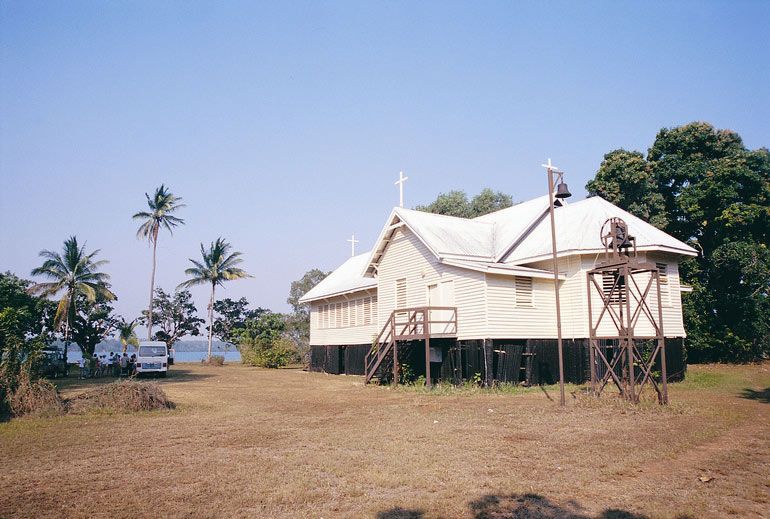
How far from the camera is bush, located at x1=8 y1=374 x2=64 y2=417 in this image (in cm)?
1495

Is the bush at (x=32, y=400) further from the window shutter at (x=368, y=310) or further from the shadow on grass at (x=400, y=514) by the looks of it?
the window shutter at (x=368, y=310)

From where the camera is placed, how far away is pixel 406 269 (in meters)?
26.6

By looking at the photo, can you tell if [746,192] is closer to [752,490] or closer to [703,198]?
[703,198]

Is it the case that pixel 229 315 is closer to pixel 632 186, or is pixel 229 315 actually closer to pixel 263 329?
pixel 263 329

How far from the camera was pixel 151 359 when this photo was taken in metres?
30.8

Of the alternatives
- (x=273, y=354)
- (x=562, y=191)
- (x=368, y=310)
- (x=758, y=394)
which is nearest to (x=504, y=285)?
(x=562, y=191)

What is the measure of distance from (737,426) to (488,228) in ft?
55.5

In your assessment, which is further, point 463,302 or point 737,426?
point 463,302

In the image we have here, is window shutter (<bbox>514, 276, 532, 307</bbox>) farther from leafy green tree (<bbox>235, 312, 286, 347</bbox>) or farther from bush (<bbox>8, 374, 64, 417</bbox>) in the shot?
leafy green tree (<bbox>235, 312, 286, 347</bbox>)

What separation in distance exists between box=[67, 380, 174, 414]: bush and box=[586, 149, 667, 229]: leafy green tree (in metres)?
27.1

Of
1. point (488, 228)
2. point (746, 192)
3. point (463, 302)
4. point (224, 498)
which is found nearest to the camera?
point (224, 498)

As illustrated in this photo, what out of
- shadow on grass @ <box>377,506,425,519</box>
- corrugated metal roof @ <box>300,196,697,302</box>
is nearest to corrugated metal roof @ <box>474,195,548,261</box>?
corrugated metal roof @ <box>300,196,697,302</box>

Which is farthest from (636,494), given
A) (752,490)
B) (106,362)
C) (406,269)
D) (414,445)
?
(106,362)

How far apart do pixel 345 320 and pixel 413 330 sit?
11.5m
